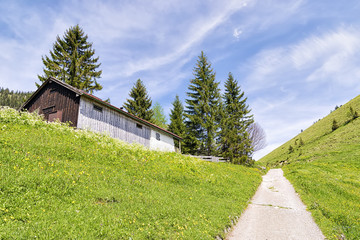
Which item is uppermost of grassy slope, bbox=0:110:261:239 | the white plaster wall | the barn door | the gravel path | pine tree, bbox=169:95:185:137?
pine tree, bbox=169:95:185:137

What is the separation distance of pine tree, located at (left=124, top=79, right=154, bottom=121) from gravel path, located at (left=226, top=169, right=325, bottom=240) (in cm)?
2768

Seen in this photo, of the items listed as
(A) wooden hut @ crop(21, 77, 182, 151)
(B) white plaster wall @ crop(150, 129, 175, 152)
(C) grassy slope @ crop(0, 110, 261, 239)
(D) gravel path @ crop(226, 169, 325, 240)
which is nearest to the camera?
(C) grassy slope @ crop(0, 110, 261, 239)

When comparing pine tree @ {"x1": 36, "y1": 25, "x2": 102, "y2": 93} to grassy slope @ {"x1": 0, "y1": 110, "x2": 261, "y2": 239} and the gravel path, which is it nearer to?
grassy slope @ {"x1": 0, "y1": 110, "x2": 261, "y2": 239}

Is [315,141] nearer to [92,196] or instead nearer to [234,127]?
[234,127]

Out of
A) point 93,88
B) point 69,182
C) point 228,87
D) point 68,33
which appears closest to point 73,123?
point 69,182

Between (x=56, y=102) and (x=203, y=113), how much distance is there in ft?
73.4

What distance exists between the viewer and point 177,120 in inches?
1617

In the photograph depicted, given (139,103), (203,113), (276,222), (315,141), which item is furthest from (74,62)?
(315,141)

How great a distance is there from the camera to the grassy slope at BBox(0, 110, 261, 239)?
18.7ft

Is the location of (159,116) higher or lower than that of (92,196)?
higher

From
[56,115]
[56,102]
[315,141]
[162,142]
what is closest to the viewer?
[56,115]

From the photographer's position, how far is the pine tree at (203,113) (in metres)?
33.5

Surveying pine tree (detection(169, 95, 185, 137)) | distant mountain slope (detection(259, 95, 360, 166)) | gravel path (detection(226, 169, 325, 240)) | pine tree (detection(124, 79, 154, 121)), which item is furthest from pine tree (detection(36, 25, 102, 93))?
distant mountain slope (detection(259, 95, 360, 166))

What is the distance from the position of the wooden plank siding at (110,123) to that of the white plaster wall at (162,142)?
116 cm
